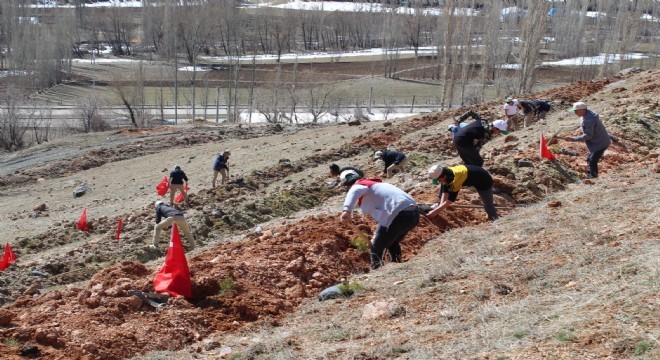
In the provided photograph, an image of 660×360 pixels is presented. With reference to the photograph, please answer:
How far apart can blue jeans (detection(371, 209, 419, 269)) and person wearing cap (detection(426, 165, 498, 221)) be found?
3.62 feet

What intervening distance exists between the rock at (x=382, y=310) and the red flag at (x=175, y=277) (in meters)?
2.30

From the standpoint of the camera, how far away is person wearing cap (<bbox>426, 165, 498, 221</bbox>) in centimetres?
986

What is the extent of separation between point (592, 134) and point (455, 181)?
12.9ft

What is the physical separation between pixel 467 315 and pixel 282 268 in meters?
3.28

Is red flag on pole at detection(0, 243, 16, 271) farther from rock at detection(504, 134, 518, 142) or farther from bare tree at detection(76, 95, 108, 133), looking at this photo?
bare tree at detection(76, 95, 108, 133)

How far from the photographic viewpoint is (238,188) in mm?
20141

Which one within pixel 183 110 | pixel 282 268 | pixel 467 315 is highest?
pixel 467 315

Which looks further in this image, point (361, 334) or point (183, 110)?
point (183, 110)

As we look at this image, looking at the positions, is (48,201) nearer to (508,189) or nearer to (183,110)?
(508,189)

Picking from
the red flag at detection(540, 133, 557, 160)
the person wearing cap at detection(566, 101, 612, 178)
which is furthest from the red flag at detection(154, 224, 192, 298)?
the red flag at detection(540, 133, 557, 160)

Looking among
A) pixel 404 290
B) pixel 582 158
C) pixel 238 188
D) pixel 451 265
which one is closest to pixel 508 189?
pixel 582 158

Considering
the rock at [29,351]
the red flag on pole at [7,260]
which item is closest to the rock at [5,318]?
the rock at [29,351]

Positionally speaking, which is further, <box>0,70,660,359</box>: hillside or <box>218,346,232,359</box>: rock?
<box>218,346,232,359</box>: rock

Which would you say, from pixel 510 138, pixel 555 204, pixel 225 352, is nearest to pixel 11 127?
pixel 510 138
